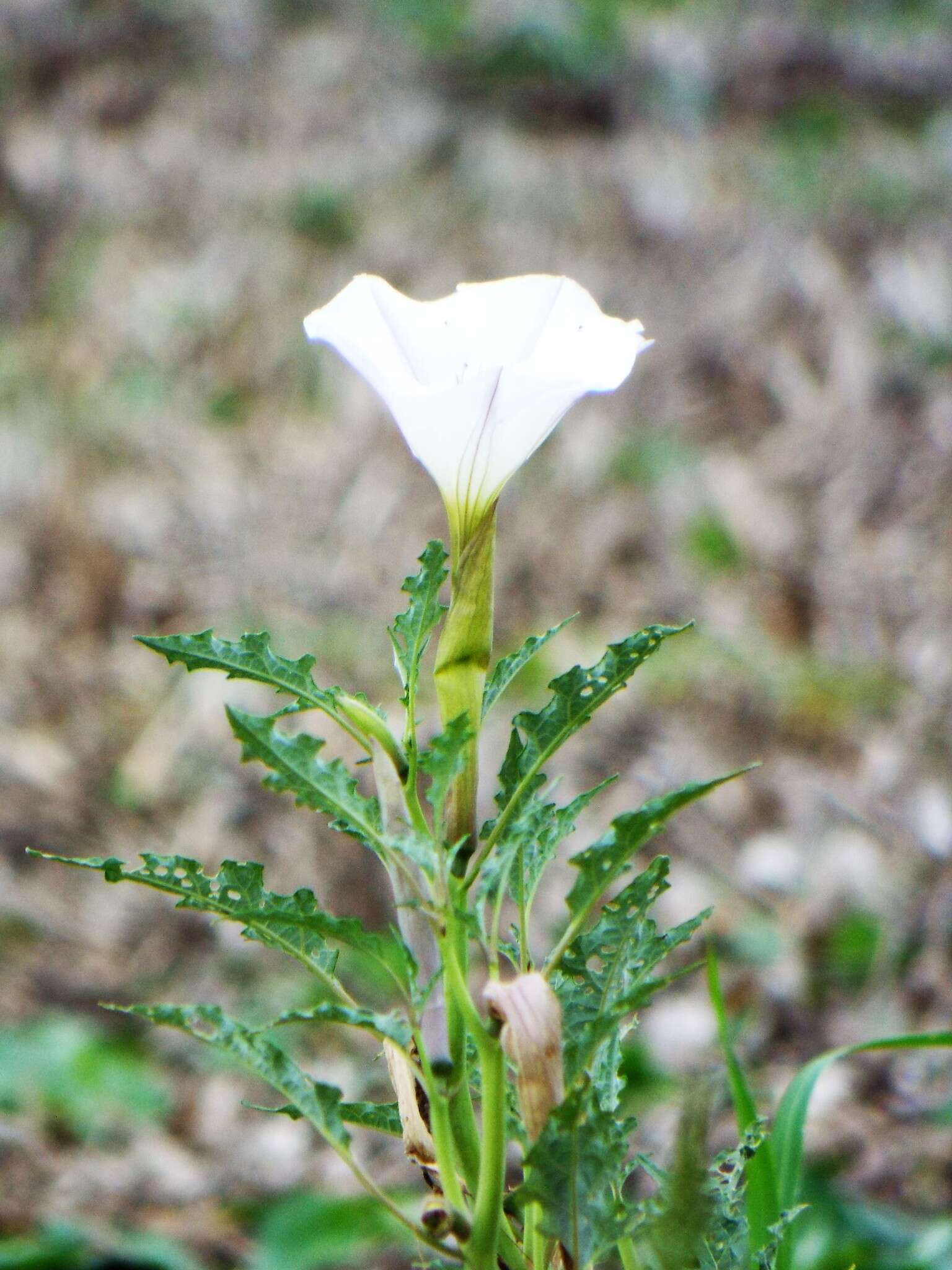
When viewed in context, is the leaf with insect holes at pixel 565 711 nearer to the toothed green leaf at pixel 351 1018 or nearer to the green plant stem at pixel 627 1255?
the toothed green leaf at pixel 351 1018

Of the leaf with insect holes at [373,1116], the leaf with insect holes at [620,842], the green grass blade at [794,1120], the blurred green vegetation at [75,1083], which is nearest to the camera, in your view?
the leaf with insect holes at [620,842]

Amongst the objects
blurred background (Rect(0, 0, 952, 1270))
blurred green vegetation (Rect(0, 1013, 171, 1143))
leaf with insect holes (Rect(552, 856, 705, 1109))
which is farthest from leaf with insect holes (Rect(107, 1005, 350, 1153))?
blurred green vegetation (Rect(0, 1013, 171, 1143))

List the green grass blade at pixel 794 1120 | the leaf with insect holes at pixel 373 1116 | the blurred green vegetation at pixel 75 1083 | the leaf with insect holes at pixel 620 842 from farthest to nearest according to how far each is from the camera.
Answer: the blurred green vegetation at pixel 75 1083 < the green grass blade at pixel 794 1120 < the leaf with insect holes at pixel 373 1116 < the leaf with insect holes at pixel 620 842

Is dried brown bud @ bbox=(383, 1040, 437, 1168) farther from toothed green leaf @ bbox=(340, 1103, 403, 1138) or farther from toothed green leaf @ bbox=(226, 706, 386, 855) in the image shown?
toothed green leaf @ bbox=(226, 706, 386, 855)

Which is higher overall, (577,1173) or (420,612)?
(420,612)

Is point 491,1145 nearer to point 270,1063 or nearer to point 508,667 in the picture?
point 270,1063

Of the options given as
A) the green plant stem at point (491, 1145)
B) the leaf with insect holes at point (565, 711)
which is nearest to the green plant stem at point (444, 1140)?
the green plant stem at point (491, 1145)

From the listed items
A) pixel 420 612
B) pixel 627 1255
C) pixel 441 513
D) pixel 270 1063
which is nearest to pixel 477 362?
pixel 420 612
